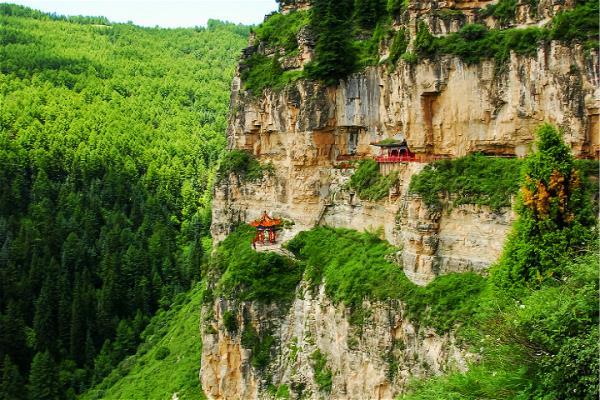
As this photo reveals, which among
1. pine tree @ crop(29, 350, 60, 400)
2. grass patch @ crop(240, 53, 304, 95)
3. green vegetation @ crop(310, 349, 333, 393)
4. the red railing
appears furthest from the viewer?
pine tree @ crop(29, 350, 60, 400)

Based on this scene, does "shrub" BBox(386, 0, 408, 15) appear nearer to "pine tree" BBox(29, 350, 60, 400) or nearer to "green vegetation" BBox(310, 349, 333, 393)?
"green vegetation" BBox(310, 349, 333, 393)

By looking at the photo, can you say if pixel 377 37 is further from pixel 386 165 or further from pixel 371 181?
pixel 371 181

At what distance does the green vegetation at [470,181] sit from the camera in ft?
108

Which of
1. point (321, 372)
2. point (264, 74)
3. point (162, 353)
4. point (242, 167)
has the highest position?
point (264, 74)

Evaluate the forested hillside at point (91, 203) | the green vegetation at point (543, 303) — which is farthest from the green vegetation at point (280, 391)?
the forested hillside at point (91, 203)

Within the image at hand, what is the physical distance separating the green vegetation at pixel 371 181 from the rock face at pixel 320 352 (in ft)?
23.5

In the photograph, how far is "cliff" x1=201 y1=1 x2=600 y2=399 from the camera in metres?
33.2

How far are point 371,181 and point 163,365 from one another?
94.4ft

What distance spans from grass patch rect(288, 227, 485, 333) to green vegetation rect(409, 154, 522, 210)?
3.93m

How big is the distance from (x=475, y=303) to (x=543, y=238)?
642 centimetres

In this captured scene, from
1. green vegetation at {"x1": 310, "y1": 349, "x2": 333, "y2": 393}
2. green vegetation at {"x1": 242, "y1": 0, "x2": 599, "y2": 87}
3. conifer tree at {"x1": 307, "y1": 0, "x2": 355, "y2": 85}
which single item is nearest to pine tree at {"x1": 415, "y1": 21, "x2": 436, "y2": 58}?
green vegetation at {"x1": 242, "y1": 0, "x2": 599, "y2": 87}

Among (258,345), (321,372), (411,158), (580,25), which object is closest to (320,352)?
(321,372)

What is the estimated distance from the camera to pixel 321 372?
4191 centimetres

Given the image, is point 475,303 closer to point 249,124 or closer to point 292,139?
point 292,139
